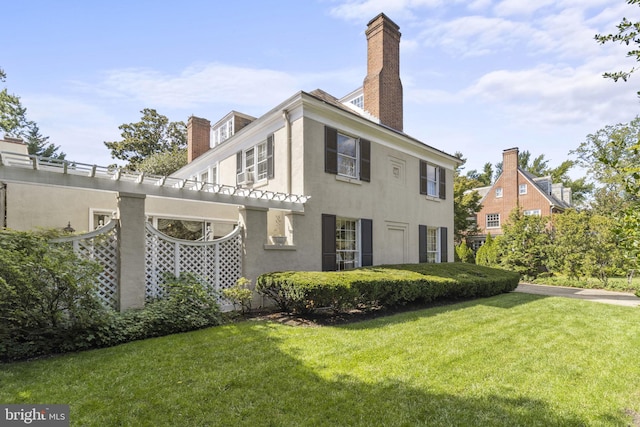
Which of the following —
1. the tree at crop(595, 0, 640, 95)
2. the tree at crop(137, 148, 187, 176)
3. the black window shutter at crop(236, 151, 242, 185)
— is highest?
the tree at crop(137, 148, 187, 176)

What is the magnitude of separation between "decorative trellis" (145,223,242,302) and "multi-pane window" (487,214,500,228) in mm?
27751

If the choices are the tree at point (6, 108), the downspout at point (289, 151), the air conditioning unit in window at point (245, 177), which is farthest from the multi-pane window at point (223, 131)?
the tree at point (6, 108)

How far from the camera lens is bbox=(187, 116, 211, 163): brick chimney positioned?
1867 cm

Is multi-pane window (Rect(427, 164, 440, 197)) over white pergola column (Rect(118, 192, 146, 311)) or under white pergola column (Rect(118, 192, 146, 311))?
over

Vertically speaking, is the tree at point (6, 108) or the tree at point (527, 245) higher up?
the tree at point (6, 108)

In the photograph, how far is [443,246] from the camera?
48.6ft

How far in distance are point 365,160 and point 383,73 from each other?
14.1 feet

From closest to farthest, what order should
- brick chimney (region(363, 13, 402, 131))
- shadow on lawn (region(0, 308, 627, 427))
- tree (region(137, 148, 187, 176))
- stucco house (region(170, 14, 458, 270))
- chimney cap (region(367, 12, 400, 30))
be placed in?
shadow on lawn (region(0, 308, 627, 427)), stucco house (region(170, 14, 458, 270)), chimney cap (region(367, 12, 400, 30)), brick chimney (region(363, 13, 402, 131)), tree (region(137, 148, 187, 176))

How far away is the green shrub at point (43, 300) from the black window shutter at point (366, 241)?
24.9ft

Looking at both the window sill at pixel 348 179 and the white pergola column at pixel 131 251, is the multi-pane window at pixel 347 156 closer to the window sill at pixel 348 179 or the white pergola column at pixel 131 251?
the window sill at pixel 348 179

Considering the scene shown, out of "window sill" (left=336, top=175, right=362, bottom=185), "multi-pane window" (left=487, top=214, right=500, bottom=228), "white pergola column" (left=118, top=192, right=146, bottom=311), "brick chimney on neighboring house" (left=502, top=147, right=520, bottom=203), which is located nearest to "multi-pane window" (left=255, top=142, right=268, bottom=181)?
"window sill" (left=336, top=175, right=362, bottom=185)

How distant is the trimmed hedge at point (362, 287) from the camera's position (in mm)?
6660

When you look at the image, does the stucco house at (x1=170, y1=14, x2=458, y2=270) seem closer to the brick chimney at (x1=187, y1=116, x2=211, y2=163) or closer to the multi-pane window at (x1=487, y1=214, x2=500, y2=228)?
the brick chimney at (x1=187, y1=116, x2=211, y2=163)

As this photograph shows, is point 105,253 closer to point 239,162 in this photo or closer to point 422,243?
point 239,162
